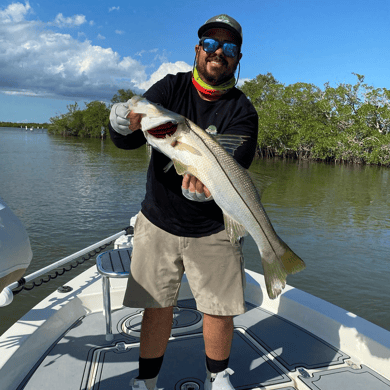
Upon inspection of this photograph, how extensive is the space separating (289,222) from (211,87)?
11903mm

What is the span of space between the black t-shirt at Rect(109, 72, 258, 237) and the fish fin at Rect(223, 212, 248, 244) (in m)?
0.21

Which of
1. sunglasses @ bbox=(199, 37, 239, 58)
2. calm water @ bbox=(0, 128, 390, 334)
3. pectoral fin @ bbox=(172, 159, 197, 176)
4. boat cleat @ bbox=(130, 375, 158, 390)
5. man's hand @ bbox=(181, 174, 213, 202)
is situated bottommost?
calm water @ bbox=(0, 128, 390, 334)

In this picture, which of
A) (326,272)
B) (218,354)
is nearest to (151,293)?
(218,354)

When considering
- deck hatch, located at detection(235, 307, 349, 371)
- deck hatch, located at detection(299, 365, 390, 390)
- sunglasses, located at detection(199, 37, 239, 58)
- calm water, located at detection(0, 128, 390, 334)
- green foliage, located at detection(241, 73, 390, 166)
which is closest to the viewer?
sunglasses, located at detection(199, 37, 239, 58)

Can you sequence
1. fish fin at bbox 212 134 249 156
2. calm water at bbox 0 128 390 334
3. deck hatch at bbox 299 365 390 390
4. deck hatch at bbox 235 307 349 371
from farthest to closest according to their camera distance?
calm water at bbox 0 128 390 334
deck hatch at bbox 235 307 349 371
deck hatch at bbox 299 365 390 390
fish fin at bbox 212 134 249 156

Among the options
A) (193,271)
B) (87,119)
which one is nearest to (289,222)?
(193,271)

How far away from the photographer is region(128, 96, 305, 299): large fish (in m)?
1.95

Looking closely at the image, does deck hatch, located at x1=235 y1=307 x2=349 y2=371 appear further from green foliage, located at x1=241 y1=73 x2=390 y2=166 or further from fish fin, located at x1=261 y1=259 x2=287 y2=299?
green foliage, located at x1=241 y1=73 x2=390 y2=166

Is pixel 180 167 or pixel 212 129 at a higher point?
pixel 212 129

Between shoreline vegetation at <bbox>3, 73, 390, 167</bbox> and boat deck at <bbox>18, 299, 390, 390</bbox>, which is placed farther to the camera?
shoreline vegetation at <bbox>3, 73, 390, 167</bbox>

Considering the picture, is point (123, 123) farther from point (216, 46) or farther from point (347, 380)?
point (347, 380)

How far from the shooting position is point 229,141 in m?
2.14

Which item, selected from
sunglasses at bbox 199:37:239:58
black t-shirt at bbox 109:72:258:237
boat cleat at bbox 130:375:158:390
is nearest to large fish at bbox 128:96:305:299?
black t-shirt at bbox 109:72:258:237

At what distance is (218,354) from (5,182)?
65.4 ft
